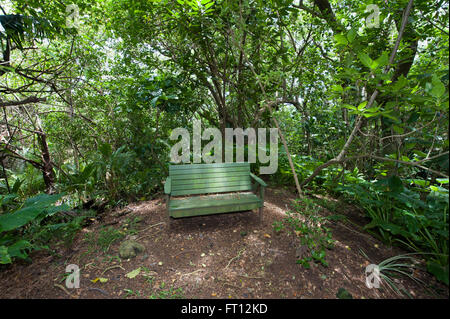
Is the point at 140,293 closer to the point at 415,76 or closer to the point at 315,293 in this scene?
the point at 315,293

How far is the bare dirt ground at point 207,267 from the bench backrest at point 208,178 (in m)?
0.51

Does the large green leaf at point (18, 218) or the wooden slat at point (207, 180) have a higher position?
the wooden slat at point (207, 180)

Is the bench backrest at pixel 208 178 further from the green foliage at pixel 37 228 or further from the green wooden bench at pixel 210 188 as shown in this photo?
the green foliage at pixel 37 228

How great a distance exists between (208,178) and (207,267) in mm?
1325

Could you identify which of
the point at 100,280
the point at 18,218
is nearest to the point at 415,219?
the point at 100,280

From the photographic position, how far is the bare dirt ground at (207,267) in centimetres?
200

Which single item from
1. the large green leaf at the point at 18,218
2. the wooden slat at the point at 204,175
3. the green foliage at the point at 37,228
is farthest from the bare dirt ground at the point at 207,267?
the wooden slat at the point at 204,175

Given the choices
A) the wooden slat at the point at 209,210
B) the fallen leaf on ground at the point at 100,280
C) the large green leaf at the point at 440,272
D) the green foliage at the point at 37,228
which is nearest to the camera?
the large green leaf at the point at 440,272

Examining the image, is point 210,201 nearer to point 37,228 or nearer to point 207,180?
point 207,180

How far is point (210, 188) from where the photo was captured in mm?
3291

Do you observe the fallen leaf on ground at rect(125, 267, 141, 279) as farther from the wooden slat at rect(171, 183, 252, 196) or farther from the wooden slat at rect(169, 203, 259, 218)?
the wooden slat at rect(171, 183, 252, 196)

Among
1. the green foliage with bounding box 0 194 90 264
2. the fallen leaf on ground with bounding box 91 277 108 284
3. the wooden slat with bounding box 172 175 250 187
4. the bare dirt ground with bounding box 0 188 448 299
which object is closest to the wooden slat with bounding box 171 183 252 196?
the wooden slat with bounding box 172 175 250 187

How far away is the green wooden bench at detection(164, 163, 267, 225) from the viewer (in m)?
2.80

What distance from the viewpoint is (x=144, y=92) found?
3.84 m
